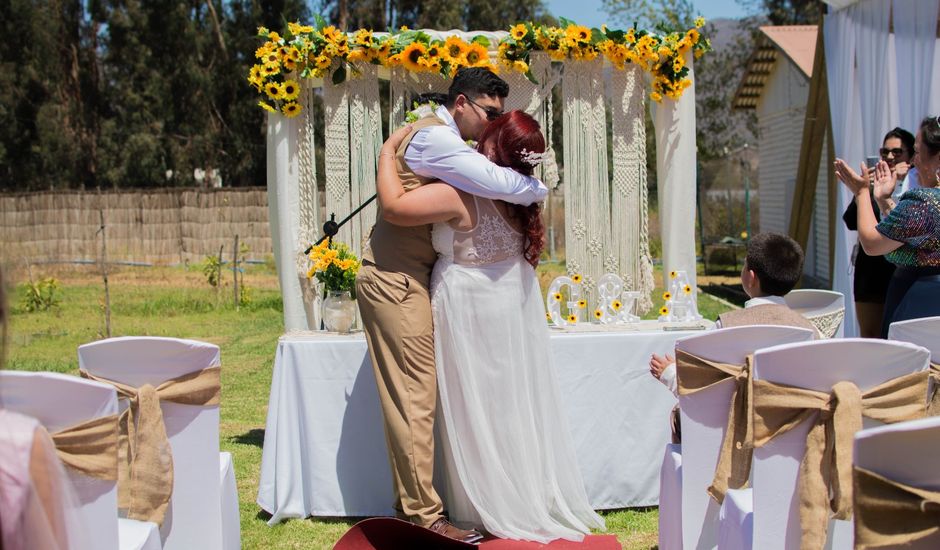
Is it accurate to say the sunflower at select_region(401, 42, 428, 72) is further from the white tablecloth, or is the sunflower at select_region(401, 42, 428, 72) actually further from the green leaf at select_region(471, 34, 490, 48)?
the white tablecloth

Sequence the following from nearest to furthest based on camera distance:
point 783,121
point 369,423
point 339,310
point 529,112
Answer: point 369,423
point 339,310
point 529,112
point 783,121

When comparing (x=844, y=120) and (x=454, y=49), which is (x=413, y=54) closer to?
(x=454, y=49)

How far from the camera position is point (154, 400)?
2.78 meters

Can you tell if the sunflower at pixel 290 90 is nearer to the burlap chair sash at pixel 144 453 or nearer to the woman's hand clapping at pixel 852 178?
the burlap chair sash at pixel 144 453

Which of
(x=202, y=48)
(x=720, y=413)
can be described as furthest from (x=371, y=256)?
(x=202, y=48)

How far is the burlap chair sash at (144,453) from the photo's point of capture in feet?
9.00

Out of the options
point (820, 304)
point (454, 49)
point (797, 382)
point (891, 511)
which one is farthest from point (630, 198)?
point (891, 511)

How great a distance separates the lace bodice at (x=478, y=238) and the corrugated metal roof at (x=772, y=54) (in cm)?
1053

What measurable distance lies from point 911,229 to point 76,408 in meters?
2.97

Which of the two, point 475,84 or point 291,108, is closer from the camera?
point 475,84

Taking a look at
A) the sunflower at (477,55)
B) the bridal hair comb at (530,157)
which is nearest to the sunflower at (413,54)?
the sunflower at (477,55)

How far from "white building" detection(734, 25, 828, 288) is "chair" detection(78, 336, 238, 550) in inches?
473

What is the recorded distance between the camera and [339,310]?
438 cm

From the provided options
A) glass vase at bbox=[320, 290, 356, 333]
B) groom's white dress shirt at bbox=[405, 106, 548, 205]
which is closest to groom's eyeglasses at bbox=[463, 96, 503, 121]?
groom's white dress shirt at bbox=[405, 106, 548, 205]
